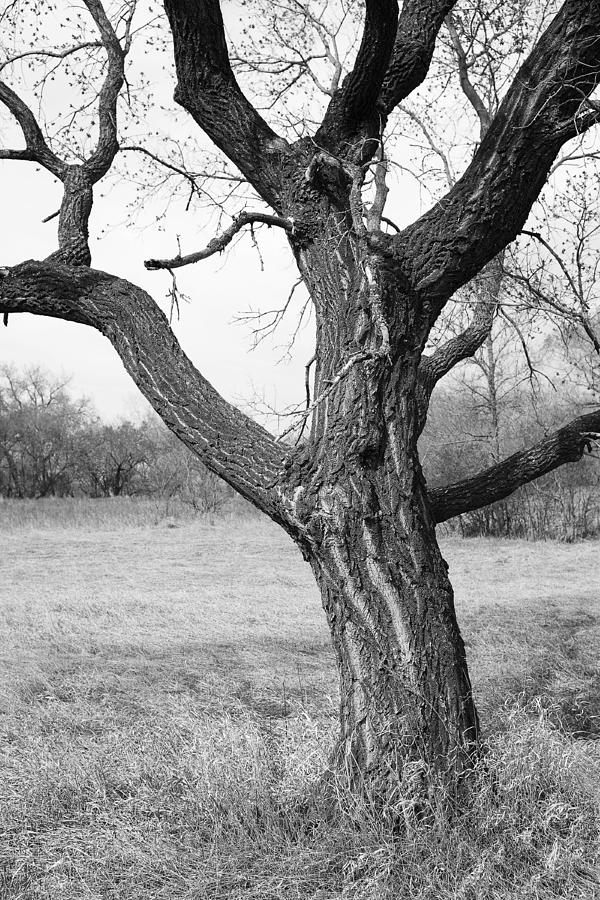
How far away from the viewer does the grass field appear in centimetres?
278

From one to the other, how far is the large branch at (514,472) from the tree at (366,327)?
2cm

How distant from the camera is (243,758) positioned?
3.47 m

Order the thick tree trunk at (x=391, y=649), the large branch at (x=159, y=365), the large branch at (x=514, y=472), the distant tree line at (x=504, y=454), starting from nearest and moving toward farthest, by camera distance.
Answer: the thick tree trunk at (x=391, y=649) < the large branch at (x=159, y=365) < the large branch at (x=514, y=472) < the distant tree line at (x=504, y=454)

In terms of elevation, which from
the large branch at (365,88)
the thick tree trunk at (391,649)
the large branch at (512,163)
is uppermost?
the large branch at (365,88)

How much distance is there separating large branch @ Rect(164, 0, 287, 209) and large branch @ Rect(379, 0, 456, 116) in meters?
0.72

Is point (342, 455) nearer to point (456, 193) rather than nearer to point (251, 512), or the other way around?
point (456, 193)

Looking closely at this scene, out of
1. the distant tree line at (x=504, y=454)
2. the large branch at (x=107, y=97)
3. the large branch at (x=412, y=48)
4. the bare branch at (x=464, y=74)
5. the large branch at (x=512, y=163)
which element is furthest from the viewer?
the distant tree line at (x=504, y=454)

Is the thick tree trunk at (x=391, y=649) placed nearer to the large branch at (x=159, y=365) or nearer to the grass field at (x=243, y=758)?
the grass field at (x=243, y=758)

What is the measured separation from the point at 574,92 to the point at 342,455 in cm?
197

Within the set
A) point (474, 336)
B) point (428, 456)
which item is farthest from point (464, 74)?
point (428, 456)

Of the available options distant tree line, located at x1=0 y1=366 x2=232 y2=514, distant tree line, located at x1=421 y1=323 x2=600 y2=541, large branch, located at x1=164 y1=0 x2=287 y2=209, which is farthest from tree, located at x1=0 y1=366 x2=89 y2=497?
large branch, located at x1=164 y1=0 x2=287 y2=209

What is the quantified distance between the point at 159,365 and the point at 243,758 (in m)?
1.93

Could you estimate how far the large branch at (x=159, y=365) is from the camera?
3.58 meters

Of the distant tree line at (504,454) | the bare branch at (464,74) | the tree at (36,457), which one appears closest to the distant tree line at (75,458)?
the tree at (36,457)
